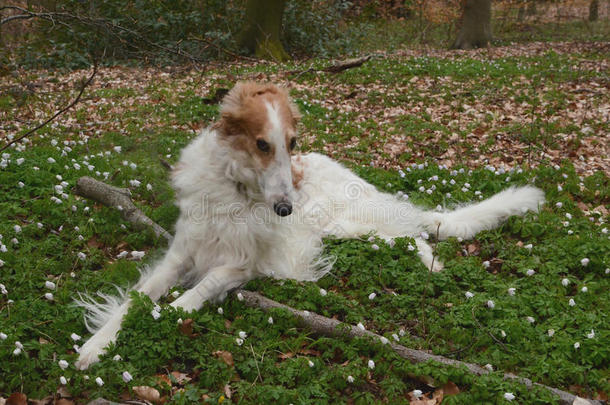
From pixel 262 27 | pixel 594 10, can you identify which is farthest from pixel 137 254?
pixel 594 10

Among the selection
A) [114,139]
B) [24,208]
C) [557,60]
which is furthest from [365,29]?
[24,208]

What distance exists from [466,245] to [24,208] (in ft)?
16.0

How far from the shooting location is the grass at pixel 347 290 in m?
3.21

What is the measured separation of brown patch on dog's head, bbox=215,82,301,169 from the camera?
385 cm

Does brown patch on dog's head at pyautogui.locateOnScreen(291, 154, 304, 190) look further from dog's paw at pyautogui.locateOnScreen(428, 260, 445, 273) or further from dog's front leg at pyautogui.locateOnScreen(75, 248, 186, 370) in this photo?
dog's paw at pyautogui.locateOnScreen(428, 260, 445, 273)

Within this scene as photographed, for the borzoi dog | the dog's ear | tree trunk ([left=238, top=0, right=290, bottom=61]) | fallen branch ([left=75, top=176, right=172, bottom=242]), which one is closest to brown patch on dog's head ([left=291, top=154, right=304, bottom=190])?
the borzoi dog

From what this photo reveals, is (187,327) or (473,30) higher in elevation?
(473,30)

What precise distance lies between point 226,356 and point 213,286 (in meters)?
0.75

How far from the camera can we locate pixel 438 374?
3199 mm

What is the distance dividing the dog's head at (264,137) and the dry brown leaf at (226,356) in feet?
3.64

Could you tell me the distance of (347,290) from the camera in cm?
455

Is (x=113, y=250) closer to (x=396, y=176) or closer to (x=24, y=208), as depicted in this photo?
(x=24, y=208)

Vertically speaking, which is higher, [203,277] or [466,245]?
[203,277]

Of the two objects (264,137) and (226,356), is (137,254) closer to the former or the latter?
(226,356)
